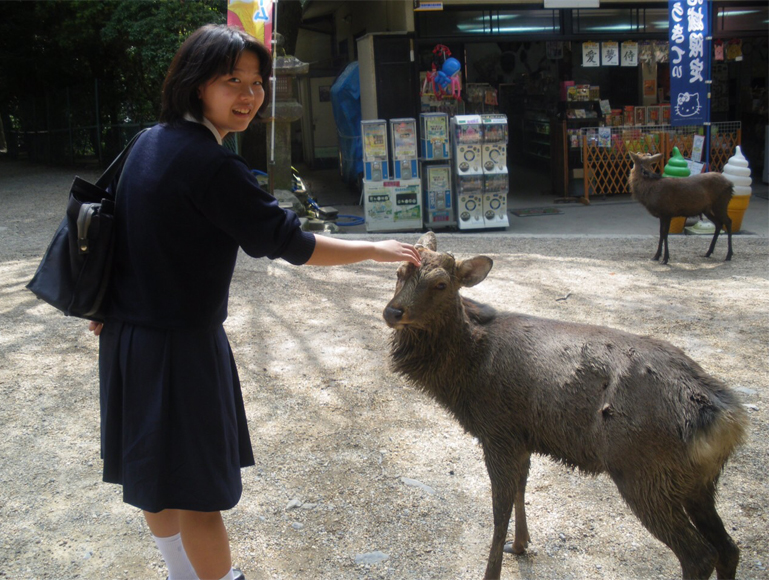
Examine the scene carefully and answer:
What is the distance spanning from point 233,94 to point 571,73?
→ 1282 cm

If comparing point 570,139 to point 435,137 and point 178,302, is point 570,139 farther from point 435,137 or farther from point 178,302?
point 178,302

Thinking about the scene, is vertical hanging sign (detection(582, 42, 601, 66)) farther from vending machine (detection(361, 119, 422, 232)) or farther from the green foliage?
the green foliage

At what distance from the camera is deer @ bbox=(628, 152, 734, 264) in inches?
316

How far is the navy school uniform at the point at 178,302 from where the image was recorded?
2004 millimetres

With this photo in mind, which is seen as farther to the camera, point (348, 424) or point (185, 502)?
point (348, 424)

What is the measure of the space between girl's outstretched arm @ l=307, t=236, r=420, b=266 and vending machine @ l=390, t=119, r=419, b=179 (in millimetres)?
8034

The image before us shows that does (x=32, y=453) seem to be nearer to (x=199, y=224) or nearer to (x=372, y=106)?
(x=199, y=224)

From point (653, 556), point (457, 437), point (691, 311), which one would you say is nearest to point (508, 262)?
point (691, 311)

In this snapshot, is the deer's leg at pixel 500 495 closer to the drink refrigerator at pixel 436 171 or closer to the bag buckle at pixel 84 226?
the bag buckle at pixel 84 226

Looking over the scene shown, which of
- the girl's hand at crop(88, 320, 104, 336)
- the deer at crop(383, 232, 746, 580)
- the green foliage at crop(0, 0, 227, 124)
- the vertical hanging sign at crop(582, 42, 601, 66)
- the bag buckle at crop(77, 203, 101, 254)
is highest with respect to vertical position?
the green foliage at crop(0, 0, 227, 124)

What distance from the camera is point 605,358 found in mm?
2637

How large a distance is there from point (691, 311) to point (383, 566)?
4302 mm

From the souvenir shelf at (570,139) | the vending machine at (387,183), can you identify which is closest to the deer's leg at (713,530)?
the vending machine at (387,183)

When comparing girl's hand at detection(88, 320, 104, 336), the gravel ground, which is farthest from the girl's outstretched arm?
the gravel ground
